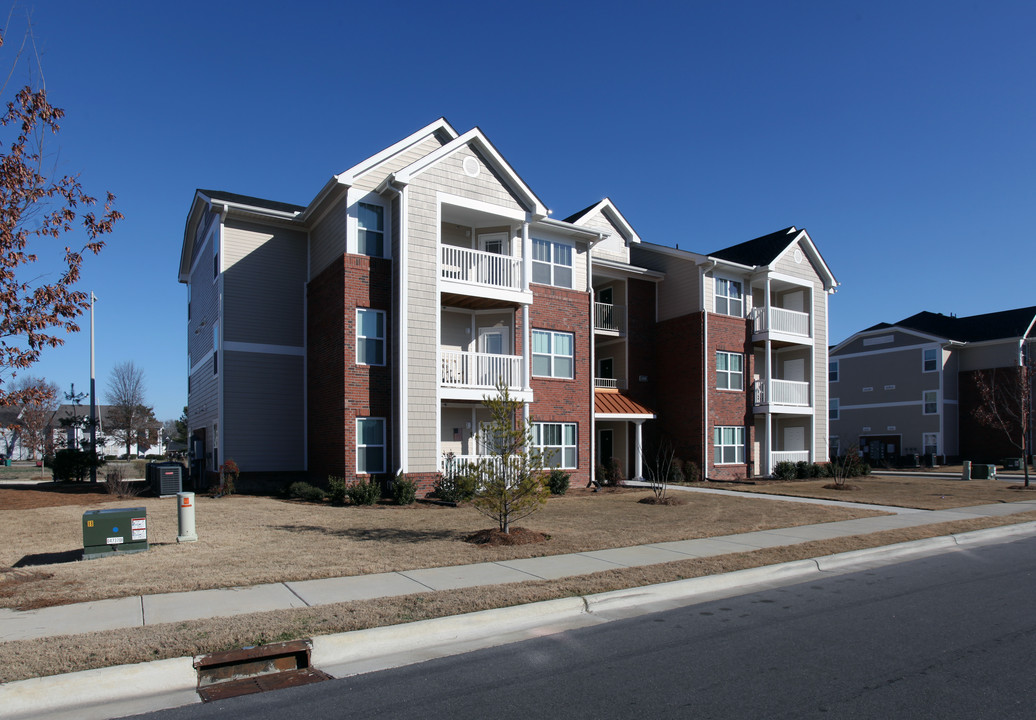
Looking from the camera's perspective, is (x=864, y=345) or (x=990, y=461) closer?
(x=990, y=461)

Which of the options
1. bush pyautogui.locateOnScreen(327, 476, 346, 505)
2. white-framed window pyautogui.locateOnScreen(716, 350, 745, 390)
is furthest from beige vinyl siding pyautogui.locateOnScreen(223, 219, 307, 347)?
white-framed window pyautogui.locateOnScreen(716, 350, 745, 390)


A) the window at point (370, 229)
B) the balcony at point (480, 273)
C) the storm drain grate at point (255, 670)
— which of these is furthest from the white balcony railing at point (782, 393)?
the storm drain grate at point (255, 670)

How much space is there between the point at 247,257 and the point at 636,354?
15620 mm

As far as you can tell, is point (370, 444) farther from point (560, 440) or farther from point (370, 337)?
point (560, 440)

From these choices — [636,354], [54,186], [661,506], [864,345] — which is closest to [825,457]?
[636,354]

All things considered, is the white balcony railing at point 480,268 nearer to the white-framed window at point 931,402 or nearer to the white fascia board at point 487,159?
the white fascia board at point 487,159

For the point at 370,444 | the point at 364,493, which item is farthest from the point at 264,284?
the point at 364,493

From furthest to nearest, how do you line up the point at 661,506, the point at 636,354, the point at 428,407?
1. the point at 636,354
2. the point at 428,407
3. the point at 661,506

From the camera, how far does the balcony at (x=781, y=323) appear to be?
29922 millimetres

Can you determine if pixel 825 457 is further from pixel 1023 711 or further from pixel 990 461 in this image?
pixel 1023 711

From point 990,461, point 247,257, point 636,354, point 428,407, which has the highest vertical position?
point 247,257

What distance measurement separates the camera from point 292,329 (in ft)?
75.3

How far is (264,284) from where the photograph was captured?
22.5 metres

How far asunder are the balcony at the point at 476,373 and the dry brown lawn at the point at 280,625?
1129 cm
